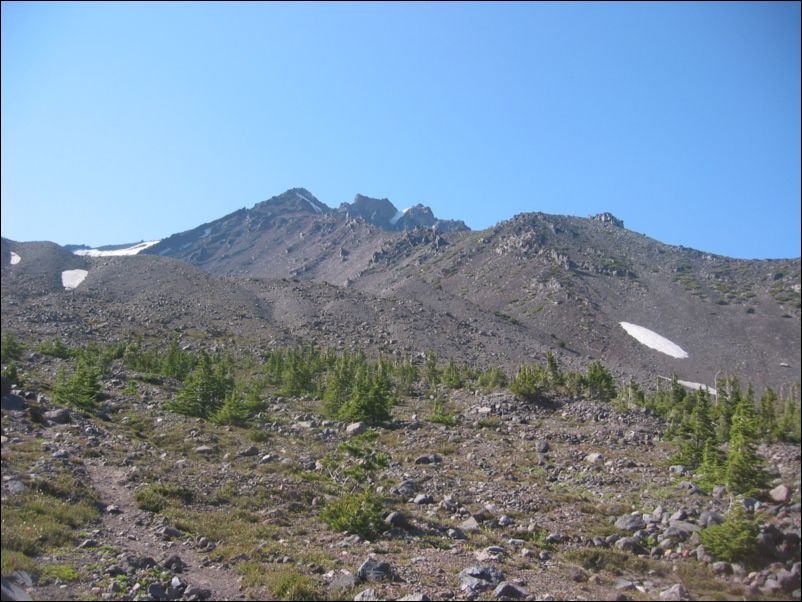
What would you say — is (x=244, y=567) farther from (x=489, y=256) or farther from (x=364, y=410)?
(x=489, y=256)

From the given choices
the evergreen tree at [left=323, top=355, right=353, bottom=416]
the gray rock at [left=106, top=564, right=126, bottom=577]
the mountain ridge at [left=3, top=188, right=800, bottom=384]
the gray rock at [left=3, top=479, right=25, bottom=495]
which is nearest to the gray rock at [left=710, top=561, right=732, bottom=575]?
the gray rock at [left=106, top=564, right=126, bottom=577]

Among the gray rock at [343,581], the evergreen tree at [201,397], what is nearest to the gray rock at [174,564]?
the gray rock at [343,581]

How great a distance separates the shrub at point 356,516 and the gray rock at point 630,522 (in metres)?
7.92

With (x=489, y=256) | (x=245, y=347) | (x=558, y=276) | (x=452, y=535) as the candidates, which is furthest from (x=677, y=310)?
(x=452, y=535)

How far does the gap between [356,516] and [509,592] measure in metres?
6.35

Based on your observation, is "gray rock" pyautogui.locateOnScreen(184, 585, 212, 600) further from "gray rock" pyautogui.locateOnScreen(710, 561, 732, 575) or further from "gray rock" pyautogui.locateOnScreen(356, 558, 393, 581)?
"gray rock" pyautogui.locateOnScreen(710, 561, 732, 575)

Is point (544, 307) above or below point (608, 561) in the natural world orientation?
above

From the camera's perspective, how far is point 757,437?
37.9ft

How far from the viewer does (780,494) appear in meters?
7.70

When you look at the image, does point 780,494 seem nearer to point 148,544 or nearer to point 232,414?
point 148,544

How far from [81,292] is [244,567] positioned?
22.7 meters

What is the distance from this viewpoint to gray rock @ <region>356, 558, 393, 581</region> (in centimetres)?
1193

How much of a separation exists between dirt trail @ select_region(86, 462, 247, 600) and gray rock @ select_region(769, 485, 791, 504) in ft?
35.5

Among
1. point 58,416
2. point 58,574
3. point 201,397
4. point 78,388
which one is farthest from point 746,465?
point 201,397
